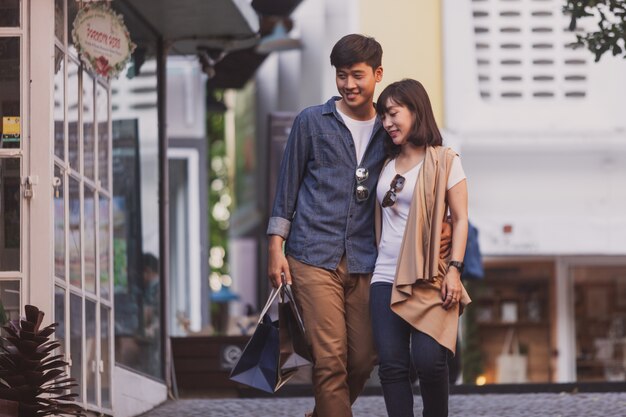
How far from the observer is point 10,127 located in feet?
30.6

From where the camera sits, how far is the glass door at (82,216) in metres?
10.0

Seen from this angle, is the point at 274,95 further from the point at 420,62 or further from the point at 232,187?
the point at 232,187

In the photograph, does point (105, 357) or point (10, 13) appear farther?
point (105, 357)

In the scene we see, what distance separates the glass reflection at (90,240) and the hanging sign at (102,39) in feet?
2.55

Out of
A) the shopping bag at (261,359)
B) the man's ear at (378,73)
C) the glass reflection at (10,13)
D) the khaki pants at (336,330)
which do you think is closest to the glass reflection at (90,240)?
the glass reflection at (10,13)

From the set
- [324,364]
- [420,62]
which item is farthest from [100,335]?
[420,62]

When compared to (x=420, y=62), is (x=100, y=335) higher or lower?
lower

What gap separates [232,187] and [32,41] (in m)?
30.3

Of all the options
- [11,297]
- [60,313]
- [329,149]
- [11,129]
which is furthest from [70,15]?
[329,149]

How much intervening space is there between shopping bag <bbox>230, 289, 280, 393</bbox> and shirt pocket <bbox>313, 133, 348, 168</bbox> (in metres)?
0.73

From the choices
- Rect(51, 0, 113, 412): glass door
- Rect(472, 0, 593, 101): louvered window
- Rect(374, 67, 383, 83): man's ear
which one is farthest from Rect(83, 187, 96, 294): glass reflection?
Rect(472, 0, 593, 101): louvered window

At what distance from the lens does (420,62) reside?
2305cm

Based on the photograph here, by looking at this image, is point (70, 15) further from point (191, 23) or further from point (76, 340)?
point (191, 23)

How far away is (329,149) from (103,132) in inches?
142
